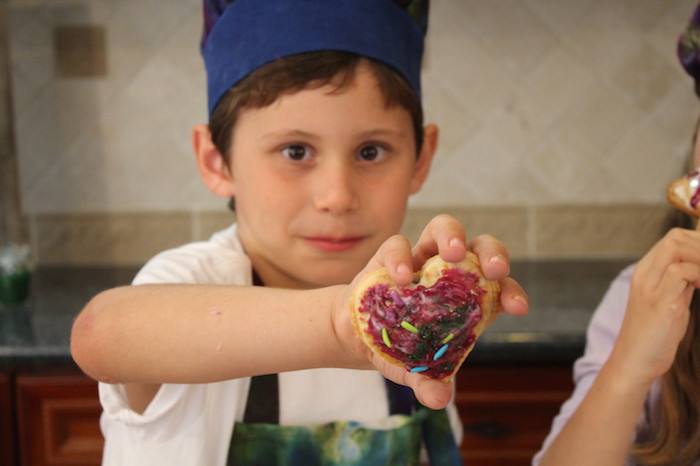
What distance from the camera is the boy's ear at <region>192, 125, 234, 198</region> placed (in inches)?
31.4

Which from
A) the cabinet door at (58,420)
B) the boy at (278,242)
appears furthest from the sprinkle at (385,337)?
the cabinet door at (58,420)

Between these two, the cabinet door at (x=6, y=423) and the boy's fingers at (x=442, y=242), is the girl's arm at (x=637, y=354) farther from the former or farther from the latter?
the cabinet door at (x=6, y=423)

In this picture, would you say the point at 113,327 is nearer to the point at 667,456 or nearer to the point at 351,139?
the point at 351,139

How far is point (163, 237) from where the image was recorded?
174cm

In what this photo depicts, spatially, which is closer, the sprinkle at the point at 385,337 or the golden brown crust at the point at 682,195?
the sprinkle at the point at 385,337

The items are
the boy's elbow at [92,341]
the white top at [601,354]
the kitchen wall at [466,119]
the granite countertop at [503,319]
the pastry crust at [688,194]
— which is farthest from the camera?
the kitchen wall at [466,119]

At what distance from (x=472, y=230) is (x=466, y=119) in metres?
0.28

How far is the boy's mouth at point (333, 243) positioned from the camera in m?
0.72

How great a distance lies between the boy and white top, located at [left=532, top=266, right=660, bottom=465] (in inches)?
9.2

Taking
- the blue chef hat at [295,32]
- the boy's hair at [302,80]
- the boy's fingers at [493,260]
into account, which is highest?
the blue chef hat at [295,32]

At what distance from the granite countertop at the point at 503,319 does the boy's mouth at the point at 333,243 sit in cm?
54

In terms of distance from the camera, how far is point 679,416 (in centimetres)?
85

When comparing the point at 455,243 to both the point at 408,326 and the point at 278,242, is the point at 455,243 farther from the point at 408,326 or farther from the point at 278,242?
the point at 278,242

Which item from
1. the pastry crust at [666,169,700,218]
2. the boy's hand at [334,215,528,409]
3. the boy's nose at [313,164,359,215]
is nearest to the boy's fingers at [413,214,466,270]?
the boy's hand at [334,215,528,409]
